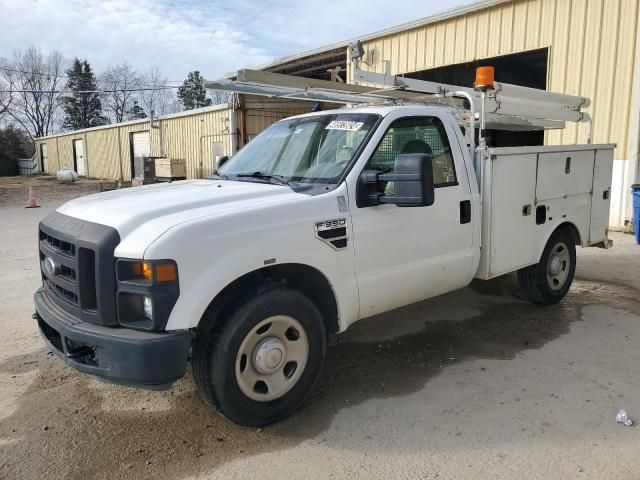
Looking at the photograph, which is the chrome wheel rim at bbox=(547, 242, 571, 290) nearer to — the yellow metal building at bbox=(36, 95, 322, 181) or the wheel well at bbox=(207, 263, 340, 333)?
the wheel well at bbox=(207, 263, 340, 333)

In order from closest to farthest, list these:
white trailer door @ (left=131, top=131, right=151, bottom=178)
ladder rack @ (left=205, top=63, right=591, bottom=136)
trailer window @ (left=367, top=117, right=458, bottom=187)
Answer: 1. trailer window @ (left=367, top=117, right=458, bottom=187)
2. ladder rack @ (left=205, top=63, right=591, bottom=136)
3. white trailer door @ (left=131, top=131, right=151, bottom=178)

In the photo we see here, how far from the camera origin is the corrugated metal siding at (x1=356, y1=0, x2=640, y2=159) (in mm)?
9859

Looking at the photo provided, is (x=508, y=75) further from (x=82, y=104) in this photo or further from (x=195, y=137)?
(x=82, y=104)

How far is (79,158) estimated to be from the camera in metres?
41.8

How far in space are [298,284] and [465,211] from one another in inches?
66.2

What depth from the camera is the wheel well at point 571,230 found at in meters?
5.65

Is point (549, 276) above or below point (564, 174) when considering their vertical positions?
below

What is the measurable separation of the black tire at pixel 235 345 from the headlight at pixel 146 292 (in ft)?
1.03

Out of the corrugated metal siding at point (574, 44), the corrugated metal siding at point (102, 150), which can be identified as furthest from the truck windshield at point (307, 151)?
the corrugated metal siding at point (102, 150)

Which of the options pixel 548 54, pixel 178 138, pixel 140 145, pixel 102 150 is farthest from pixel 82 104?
pixel 548 54

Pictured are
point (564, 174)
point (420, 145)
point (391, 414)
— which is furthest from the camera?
point (564, 174)

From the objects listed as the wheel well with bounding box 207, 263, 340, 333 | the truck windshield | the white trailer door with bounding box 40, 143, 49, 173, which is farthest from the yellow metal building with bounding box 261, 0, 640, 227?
the white trailer door with bounding box 40, 143, 49, 173

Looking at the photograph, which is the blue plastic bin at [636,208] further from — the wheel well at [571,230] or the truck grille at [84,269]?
the truck grille at [84,269]

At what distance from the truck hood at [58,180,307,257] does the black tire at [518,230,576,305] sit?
317cm
